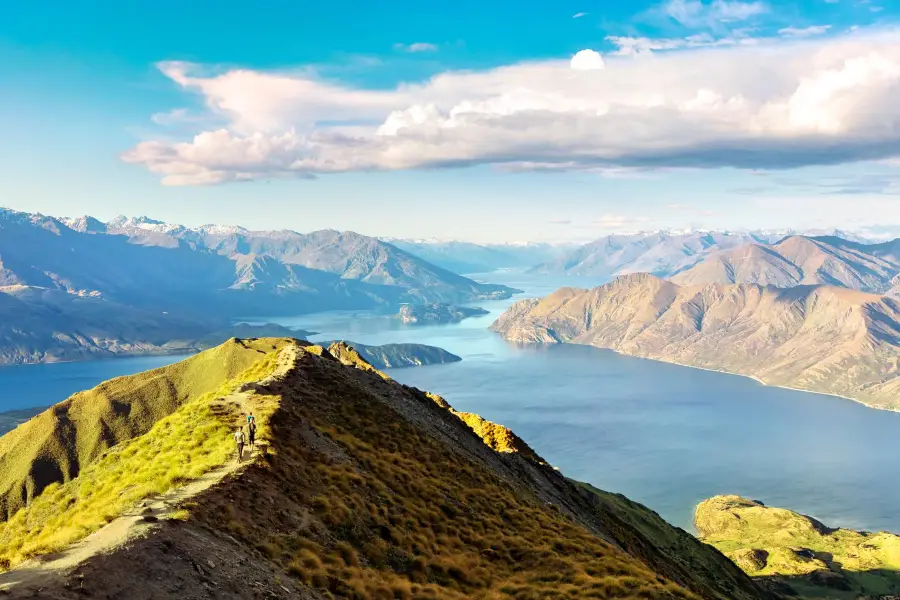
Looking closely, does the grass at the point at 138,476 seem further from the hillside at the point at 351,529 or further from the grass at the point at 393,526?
the grass at the point at 393,526

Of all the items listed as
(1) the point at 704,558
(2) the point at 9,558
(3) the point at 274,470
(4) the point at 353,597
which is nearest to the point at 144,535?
(2) the point at 9,558

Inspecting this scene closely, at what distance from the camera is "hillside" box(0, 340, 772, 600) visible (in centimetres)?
2170

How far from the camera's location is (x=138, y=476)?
35.0 m

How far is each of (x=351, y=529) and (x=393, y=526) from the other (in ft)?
10.9

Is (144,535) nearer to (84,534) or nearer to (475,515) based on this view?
(84,534)

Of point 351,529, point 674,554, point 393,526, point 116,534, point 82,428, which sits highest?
point 116,534

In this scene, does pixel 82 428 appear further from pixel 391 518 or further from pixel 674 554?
pixel 391 518

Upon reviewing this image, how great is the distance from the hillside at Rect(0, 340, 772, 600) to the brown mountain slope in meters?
121

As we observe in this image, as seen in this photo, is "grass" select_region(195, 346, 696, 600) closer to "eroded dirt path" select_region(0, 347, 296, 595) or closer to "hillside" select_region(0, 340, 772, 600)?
"hillside" select_region(0, 340, 772, 600)

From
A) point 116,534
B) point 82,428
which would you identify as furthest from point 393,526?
point 82,428

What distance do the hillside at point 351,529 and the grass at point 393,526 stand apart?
0.09 meters

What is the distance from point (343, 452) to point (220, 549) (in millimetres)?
18142

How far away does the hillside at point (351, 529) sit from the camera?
854 inches

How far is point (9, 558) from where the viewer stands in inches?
933
